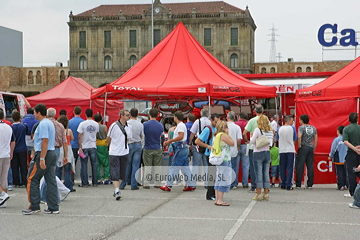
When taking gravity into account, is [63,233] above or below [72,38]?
below

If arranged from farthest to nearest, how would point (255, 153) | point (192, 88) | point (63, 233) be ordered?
point (192, 88) → point (255, 153) → point (63, 233)

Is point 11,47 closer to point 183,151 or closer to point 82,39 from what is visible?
point 82,39

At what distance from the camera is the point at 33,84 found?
242 feet

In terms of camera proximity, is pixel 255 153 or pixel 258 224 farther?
pixel 255 153

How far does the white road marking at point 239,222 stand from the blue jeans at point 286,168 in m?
2.22

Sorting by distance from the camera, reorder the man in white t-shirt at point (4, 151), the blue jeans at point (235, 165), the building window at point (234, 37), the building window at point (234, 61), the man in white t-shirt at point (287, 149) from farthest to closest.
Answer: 1. the building window at point (234, 61)
2. the building window at point (234, 37)
3. the blue jeans at point (235, 165)
4. the man in white t-shirt at point (287, 149)
5. the man in white t-shirt at point (4, 151)

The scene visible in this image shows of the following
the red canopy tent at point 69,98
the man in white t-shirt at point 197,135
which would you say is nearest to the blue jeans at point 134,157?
the man in white t-shirt at point 197,135

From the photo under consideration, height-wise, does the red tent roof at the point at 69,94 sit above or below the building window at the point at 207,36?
below

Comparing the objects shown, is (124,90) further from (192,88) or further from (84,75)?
(84,75)

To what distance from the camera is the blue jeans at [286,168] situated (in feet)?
39.1

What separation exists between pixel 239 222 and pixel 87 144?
547cm

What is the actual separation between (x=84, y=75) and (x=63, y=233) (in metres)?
66.9

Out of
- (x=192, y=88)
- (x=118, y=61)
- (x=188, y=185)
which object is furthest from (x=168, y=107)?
(x=118, y=61)

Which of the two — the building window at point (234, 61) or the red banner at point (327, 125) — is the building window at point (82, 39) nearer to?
the building window at point (234, 61)
